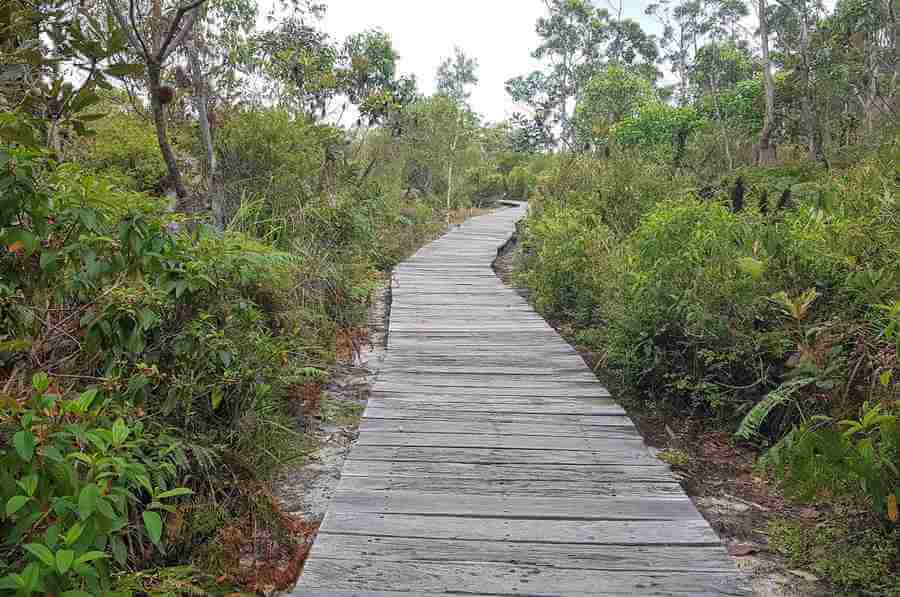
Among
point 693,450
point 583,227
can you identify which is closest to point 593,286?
point 583,227

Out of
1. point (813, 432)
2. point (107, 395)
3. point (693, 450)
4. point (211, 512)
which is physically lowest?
point (693, 450)

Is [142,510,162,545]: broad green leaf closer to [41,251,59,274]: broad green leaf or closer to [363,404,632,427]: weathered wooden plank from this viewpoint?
[41,251,59,274]: broad green leaf

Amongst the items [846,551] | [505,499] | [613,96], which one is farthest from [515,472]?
[613,96]

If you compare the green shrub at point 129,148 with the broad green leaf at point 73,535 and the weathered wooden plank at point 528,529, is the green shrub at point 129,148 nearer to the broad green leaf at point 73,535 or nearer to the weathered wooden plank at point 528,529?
the weathered wooden plank at point 528,529

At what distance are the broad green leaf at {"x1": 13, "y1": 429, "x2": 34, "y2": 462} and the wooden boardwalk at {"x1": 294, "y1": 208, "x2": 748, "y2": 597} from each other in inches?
42.6

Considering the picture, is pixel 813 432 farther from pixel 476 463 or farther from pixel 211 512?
pixel 211 512

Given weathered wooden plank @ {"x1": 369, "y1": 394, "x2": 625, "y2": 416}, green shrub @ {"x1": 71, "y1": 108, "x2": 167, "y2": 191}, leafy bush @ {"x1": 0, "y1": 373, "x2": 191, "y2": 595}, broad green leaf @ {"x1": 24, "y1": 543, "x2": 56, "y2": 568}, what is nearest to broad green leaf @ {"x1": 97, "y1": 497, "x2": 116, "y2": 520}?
leafy bush @ {"x1": 0, "y1": 373, "x2": 191, "y2": 595}

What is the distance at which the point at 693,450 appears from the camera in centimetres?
356

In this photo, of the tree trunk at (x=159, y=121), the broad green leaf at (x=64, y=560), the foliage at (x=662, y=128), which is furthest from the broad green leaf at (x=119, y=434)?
the foliage at (x=662, y=128)

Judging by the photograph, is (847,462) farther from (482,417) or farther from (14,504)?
(14,504)

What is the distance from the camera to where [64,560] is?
1.32 m

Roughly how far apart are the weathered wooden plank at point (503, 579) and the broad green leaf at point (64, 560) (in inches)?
39.4

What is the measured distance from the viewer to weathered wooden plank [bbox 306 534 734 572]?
2322 mm

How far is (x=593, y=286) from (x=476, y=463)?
3.39 meters
